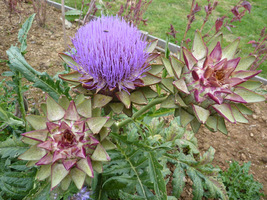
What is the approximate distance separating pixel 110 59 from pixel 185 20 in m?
2.94

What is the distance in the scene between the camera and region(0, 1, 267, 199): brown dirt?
1.82m

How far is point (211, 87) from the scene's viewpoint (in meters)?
0.86

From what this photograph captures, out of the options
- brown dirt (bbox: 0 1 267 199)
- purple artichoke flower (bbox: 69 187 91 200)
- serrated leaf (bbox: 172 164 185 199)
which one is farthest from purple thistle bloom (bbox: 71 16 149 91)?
brown dirt (bbox: 0 1 267 199)

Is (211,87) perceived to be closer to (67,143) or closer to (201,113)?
(201,113)

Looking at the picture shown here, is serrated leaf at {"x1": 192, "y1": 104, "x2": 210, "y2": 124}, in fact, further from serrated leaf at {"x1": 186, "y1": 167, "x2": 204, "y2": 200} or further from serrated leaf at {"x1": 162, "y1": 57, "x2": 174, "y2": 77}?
serrated leaf at {"x1": 186, "y1": 167, "x2": 204, "y2": 200}

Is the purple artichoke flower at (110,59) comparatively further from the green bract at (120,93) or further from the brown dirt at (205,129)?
the brown dirt at (205,129)

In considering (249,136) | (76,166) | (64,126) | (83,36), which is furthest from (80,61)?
(249,136)

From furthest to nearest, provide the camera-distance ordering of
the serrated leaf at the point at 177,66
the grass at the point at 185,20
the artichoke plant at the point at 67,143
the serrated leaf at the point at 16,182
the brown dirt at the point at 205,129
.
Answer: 1. the grass at the point at 185,20
2. the brown dirt at the point at 205,129
3. the serrated leaf at the point at 16,182
4. the serrated leaf at the point at 177,66
5. the artichoke plant at the point at 67,143

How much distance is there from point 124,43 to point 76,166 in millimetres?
536

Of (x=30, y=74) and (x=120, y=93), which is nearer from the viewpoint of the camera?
(x=120, y=93)

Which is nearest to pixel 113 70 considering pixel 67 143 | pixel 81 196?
pixel 67 143

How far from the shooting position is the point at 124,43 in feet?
3.24

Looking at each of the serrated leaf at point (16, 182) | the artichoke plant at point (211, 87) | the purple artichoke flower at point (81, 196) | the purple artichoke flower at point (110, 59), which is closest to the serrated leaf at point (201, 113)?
the artichoke plant at point (211, 87)

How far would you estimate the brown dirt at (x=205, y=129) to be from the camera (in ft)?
5.96
